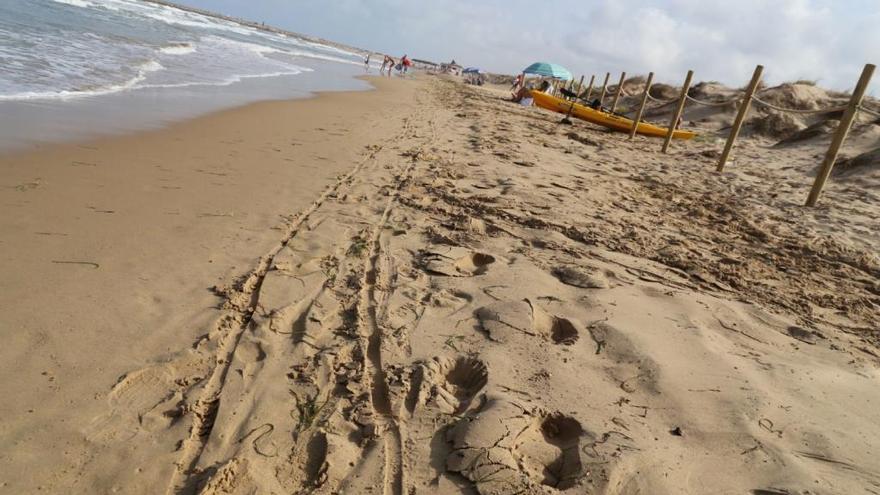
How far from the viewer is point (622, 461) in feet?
6.27

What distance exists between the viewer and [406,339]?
8.66ft

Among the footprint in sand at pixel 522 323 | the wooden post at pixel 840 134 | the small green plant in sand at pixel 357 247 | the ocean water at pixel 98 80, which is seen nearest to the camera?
the footprint in sand at pixel 522 323

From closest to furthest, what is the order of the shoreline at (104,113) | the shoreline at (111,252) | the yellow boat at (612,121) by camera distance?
the shoreline at (111,252), the shoreline at (104,113), the yellow boat at (612,121)

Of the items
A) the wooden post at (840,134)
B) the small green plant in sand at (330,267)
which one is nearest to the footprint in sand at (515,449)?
the small green plant in sand at (330,267)

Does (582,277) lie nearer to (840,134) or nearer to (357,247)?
(357,247)

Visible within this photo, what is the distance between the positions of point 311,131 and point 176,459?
21.2 feet

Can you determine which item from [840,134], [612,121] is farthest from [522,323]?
[612,121]

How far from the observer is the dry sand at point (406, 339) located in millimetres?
1882

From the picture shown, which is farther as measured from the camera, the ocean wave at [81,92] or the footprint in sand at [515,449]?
the ocean wave at [81,92]

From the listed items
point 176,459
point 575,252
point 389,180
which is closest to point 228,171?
point 389,180

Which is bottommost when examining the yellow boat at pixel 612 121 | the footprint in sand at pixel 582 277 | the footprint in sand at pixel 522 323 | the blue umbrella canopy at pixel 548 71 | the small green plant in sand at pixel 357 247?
the small green plant in sand at pixel 357 247

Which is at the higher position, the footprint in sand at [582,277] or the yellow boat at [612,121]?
the yellow boat at [612,121]

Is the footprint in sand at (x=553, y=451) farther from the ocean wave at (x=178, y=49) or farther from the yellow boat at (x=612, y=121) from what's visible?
the ocean wave at (x=178, y=49)

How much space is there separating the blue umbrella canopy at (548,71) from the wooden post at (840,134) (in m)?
16.5
